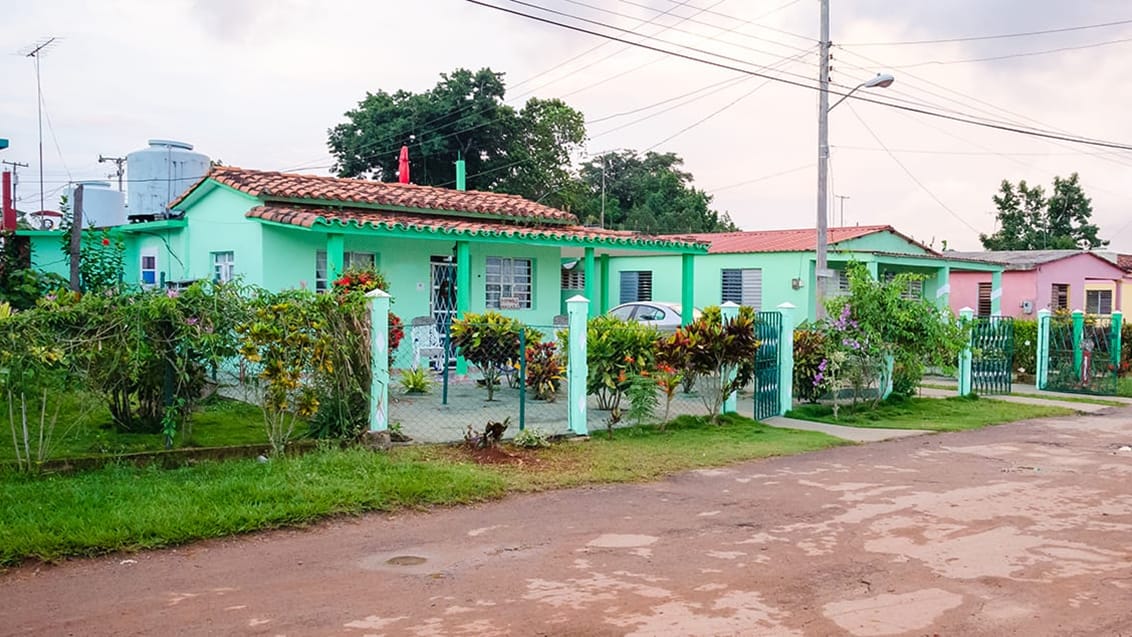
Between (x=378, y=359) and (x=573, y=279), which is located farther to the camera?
(x=573, y=279)

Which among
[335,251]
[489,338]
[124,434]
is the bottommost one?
[124,434]

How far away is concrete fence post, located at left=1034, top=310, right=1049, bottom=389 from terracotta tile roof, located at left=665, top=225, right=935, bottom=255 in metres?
5.15

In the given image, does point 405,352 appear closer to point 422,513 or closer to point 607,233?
point 607,233

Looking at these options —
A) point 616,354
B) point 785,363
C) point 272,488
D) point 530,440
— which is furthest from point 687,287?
point 272,488

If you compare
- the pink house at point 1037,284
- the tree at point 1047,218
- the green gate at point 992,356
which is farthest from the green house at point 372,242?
the tree at point 1047,218

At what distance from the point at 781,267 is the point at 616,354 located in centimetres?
1305

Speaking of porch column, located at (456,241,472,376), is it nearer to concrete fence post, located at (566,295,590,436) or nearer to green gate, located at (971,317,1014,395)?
concrete fence post, located at (566,295,590,436)

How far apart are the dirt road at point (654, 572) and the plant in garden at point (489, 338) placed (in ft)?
16.7

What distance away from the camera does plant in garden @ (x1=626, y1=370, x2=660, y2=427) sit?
431 inches

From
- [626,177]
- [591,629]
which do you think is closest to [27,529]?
[591,629]

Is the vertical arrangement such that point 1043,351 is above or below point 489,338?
below

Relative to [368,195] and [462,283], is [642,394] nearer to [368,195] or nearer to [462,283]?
[462,283]

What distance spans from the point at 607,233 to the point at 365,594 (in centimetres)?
1379

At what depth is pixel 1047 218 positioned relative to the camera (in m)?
43.1
